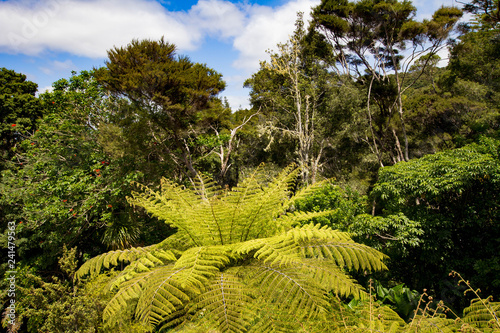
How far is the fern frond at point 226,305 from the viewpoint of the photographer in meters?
1.16

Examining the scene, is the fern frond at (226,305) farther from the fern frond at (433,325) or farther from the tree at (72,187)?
the tree at (72,187)

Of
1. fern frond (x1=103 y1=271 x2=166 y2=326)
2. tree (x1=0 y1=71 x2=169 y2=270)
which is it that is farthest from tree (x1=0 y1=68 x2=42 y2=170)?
fern frond (x1=103 y1=271 x2=166 y2=326)

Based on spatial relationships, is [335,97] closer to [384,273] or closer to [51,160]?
[384,273]

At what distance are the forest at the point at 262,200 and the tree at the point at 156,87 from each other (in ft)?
0.17

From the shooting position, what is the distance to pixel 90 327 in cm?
311

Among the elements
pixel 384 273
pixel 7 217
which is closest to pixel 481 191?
pixel 384 273

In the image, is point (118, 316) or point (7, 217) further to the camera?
point (7, 217)

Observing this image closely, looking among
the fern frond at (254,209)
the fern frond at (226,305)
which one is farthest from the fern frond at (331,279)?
the fern frond at (254,209)

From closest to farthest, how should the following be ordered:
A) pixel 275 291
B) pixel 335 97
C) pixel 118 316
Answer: pixel 275 291 < pixel 118 316 < pixel 335 97

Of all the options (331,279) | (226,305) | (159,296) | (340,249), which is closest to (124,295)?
(159,296)

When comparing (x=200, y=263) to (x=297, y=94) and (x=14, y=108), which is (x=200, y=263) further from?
(x=14, y=108)

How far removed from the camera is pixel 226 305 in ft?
3.95

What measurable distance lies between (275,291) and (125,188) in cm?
577

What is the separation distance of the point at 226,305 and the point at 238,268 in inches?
17.4
